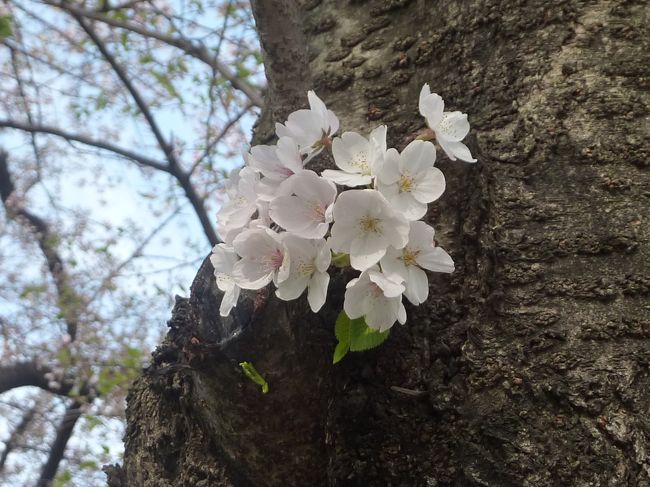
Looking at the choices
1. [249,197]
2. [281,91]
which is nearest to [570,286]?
[249,197]

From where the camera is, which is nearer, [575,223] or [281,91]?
[575,223]

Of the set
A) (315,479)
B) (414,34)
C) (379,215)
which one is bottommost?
(315,479)

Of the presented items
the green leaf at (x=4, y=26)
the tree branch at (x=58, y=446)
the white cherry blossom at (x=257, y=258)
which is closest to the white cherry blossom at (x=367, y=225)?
the white cherry blossom at (x=257, y=258)

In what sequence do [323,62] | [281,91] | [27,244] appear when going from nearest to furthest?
[281,91], [323,62], [27,244]

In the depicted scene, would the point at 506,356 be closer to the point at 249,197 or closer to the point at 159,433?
the point at 249,197


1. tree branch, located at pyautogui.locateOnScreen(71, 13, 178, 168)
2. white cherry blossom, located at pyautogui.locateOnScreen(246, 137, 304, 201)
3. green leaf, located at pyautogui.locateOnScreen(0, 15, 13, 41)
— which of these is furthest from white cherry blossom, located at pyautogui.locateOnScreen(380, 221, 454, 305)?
tree branch, located at pyautogui.locateOnScreen(71, 13, 178, 168)

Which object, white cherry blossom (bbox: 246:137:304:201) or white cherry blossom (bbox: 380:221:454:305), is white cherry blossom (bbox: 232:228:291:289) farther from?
white cherry blossom (bbox: 380:221:454:305)
